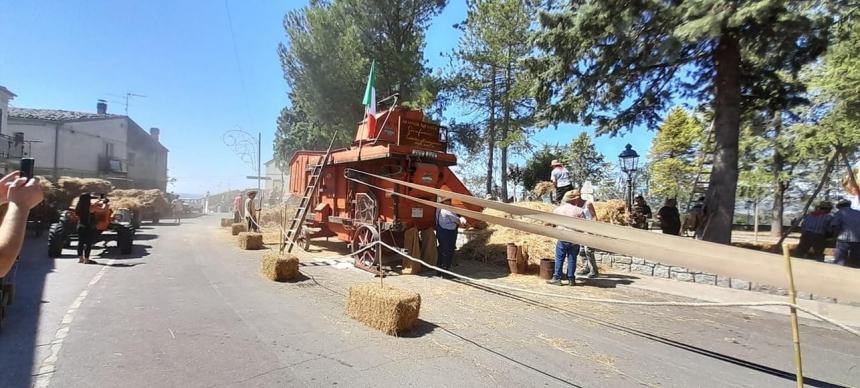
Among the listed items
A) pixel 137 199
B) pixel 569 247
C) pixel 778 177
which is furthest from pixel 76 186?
pixel 778 177

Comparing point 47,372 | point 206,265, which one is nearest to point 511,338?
point 47,372

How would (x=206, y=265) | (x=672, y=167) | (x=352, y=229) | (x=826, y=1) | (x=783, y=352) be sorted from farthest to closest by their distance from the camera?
(x=672, y=167), (x=352, y=229), (x=206, y=265), (x=826, y=1), (x=783, y=352)

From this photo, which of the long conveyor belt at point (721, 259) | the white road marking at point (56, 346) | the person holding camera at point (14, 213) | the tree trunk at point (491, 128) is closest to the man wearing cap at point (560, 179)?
the tree trunk at point (491, 128)

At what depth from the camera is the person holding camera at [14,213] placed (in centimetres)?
190

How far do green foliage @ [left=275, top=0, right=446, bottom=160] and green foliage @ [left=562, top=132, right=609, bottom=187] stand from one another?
1362 cm

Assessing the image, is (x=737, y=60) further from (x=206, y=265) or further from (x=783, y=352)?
(x=206, y=265)

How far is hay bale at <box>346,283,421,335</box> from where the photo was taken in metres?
4.93

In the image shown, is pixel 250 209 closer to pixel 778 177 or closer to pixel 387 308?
pixel 387 308

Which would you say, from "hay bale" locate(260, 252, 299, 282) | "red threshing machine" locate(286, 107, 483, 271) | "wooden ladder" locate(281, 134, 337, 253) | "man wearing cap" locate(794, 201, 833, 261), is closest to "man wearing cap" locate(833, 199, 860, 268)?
"man wearing cap" locate(794, 201, 833, 261)

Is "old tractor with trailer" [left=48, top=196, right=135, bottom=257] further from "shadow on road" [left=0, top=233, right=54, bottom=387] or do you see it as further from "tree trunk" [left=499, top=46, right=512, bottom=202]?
"tree trunk" [left=499, top=46, right=512, bottom=202]

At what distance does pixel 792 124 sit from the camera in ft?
51.7

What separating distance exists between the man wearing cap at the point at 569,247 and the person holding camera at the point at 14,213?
7.01 meters

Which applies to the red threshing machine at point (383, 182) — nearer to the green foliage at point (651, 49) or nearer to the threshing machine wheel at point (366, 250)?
the threshing machine wheel at point (366, 250)

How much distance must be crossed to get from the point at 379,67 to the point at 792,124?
1691 cm
